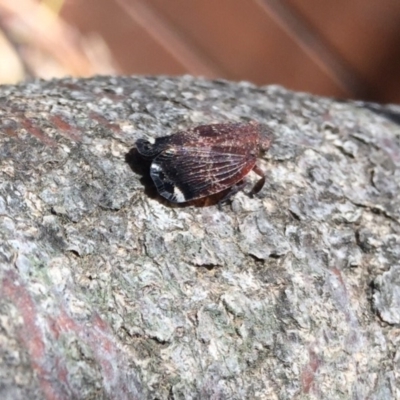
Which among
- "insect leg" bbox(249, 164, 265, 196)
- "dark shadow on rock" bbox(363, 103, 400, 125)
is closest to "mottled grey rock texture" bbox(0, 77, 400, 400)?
"insect leg" bbox(249, 164, 265, 196)

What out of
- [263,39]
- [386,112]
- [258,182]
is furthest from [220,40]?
[258,182]

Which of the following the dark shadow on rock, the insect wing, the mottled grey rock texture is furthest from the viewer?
the dark shadow on rock

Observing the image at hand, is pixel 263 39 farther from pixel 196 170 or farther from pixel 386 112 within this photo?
pixel 196 170

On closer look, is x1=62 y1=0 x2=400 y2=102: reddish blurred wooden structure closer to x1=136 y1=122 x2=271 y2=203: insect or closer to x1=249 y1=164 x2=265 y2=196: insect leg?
x1=136 y1=122 x2=271 y2=203: insect

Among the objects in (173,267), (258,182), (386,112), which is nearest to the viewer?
(173,267)

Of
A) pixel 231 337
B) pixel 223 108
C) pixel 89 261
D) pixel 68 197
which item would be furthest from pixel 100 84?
pixel 231 337

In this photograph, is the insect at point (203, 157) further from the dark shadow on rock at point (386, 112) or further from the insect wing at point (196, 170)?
the dark shadow on rock at point (386, 112)

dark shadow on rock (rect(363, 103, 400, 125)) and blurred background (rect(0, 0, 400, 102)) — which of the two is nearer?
dark shadow on rock (rect(363, 103, 400, 125))
